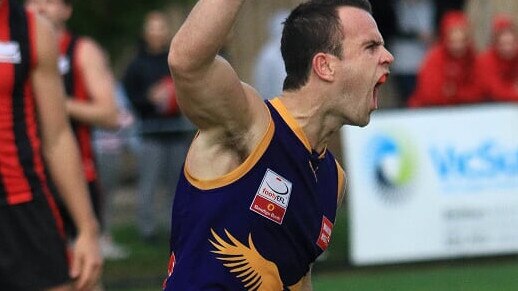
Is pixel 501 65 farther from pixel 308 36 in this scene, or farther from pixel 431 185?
→ pixel 308 36

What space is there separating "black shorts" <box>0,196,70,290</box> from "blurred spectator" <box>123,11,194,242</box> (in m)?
6.11

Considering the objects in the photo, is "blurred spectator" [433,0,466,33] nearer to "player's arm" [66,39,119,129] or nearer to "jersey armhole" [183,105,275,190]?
"player's arm" [66,39,119,129]

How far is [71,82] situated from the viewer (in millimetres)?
7676

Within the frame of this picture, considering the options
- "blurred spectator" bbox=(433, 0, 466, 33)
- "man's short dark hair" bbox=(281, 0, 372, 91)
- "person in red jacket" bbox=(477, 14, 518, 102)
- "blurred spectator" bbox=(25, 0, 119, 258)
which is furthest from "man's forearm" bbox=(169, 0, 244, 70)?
"blurred spectator" bbox=(433, 0, 466, 33)

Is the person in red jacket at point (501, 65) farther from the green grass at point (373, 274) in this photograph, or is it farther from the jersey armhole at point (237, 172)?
the jersey armhole at point (237, 172)

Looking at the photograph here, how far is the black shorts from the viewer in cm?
535

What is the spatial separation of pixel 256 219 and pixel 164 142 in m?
7.17

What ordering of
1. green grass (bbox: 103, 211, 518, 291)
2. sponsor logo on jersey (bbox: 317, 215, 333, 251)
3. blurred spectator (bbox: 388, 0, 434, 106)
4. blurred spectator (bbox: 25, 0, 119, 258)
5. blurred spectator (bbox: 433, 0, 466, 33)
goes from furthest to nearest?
blurred spectator (bbox: 433, 0, 466, 33)
blurred spectator (bbox: 388, 0, 434, 106)
green grass (bbox: 103, 211, 518, 291)
blurred spectator (bbox: 25, 0, 119, 258)
sponsor logo on jersey (bbox: 317, 215, 333, 251)

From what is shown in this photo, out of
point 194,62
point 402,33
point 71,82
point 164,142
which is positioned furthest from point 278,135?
point 402,33

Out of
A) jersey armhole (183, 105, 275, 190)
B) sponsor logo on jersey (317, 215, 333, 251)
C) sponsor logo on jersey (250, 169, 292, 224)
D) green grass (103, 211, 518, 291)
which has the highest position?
jersey armhole (183, 105, 275, 190)

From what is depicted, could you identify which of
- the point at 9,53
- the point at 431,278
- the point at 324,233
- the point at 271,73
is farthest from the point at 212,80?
the point at 271,73

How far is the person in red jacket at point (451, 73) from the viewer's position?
37.6 feet

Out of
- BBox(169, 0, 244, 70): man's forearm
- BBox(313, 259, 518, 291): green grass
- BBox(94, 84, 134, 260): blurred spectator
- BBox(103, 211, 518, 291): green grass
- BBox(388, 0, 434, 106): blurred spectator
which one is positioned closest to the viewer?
BBox(169, 0, 244, 70): man's forearm

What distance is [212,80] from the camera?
423cm
